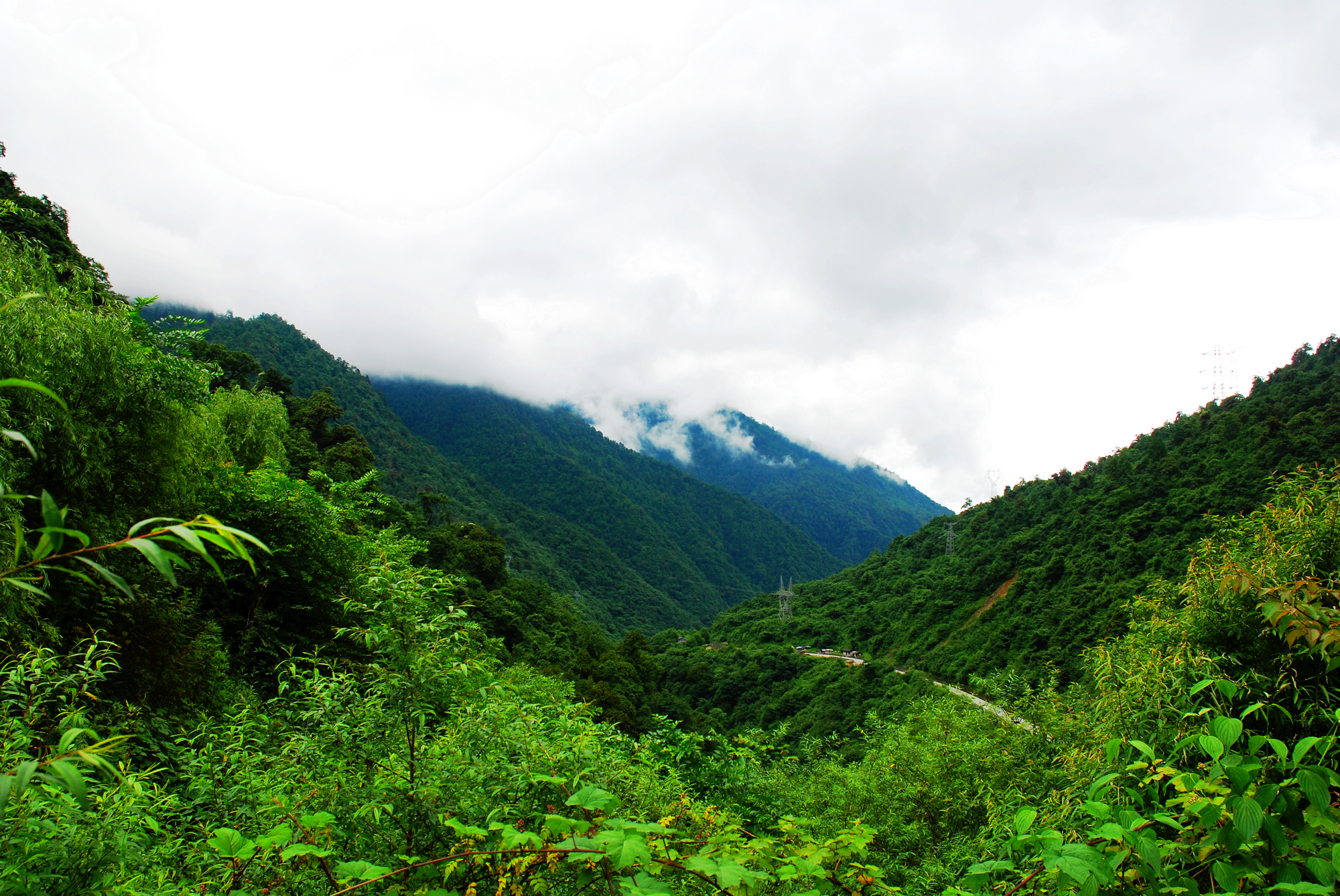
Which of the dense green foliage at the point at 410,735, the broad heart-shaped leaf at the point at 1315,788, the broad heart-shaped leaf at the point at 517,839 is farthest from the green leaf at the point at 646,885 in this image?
the broad heart-shaped leaf at the point at 1315,788

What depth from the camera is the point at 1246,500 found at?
30.7 meters

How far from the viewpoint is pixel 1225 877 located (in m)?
1.92

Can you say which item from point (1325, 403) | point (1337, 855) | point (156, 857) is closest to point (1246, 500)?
point (1325, 403)

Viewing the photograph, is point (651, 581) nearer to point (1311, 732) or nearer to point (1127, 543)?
point (1127, 543)

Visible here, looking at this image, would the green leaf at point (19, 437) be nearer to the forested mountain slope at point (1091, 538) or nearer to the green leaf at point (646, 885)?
the green leaf at point (646, 885)

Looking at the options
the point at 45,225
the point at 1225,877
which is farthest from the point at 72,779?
the point at 45,225

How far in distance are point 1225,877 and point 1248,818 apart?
8.0 inches

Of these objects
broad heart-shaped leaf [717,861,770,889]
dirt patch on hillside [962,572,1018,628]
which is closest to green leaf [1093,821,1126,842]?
broad heart-shaped leaf [717,861,770,889]

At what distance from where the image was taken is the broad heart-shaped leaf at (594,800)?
85.5 inches

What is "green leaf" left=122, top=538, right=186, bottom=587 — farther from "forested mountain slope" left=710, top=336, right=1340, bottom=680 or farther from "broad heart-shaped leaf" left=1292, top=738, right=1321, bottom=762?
"forested mountain slope" left=710, top=336, right=1340, bottom=680

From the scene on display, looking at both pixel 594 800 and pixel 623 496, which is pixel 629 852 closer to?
pixel 594 800

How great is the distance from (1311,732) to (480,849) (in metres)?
4.76

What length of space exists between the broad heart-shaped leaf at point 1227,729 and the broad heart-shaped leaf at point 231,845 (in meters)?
3.66

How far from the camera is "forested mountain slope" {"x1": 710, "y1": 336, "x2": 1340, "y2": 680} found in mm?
31703
